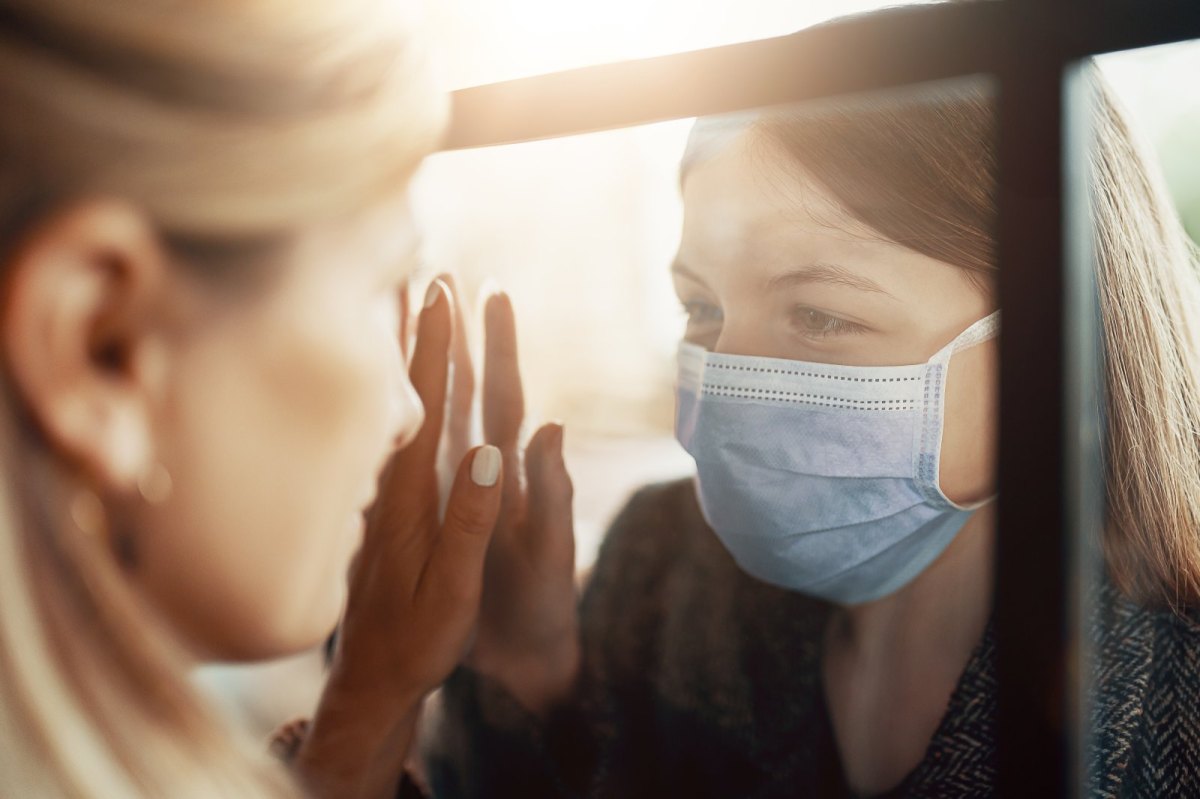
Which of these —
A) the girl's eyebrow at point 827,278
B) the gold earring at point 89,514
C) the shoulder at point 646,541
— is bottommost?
the shoulder at point 646,541

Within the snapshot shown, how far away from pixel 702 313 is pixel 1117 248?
49 cm

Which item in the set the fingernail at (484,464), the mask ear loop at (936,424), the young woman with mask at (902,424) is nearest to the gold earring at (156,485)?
the fingernail at (484,464)

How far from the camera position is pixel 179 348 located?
0.65m

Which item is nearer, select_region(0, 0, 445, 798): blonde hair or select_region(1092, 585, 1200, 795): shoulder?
select_region(0, 0, 445, 798): blonde hair

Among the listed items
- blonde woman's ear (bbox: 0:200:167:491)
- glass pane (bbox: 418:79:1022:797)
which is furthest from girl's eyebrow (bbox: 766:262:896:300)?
blonde woman's ear (bbox: 0:200:167:491)

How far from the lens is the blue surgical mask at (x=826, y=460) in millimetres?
956

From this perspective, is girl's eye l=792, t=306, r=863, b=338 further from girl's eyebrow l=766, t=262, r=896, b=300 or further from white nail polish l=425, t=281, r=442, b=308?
white nail polish l=425, t=281, r=442, b=308

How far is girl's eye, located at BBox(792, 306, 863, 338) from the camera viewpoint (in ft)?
3.22

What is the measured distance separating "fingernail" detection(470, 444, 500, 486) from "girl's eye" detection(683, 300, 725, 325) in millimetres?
312

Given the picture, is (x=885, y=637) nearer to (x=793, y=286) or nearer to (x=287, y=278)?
(x=793, y=286)

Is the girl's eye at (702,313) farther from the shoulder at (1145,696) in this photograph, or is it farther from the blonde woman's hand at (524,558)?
the shoulder at (1145,696)

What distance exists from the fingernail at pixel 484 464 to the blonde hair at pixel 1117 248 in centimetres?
45

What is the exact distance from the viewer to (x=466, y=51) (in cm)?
98

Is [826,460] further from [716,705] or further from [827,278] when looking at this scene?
[716,705]
